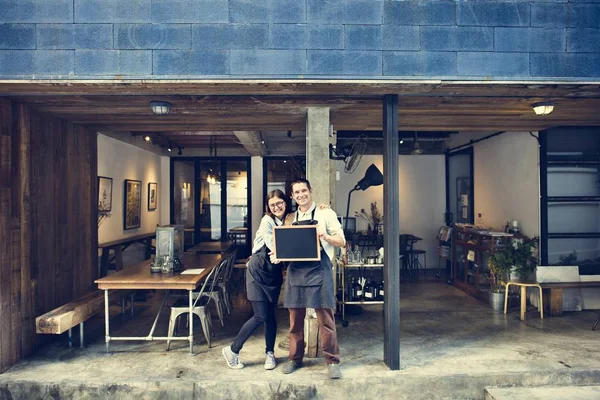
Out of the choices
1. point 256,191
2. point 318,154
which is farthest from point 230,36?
point 256,191

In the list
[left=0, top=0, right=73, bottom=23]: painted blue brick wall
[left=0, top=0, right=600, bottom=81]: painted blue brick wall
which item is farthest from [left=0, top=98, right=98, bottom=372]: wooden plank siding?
[left=0, top=0, right=600, bottom=81]: painted blue brick wall

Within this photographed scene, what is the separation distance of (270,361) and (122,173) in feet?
18.5

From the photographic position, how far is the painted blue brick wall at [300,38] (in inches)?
138

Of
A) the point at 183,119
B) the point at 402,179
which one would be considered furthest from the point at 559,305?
the point at 183,119

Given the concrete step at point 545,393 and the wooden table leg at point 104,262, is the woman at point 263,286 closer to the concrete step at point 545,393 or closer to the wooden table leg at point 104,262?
the concrete step at point 545,393

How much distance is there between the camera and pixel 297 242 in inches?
138

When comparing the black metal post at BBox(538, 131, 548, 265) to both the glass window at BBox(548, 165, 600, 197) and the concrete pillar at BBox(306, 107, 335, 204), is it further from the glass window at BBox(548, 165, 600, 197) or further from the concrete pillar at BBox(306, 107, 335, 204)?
the concrete pillar at BBox(306, 107, 335, 204)

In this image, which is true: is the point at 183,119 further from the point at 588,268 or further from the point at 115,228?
the point at 588,268

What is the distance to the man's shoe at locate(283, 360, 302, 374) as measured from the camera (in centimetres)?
387

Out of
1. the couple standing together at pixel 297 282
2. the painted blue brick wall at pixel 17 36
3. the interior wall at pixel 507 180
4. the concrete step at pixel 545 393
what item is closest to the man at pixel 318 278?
the couple standing together at pixel 297 282

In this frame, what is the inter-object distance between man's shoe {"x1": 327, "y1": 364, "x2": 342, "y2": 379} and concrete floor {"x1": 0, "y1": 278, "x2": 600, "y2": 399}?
0.05 m

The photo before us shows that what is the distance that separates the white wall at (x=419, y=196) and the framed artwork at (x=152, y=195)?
437 centimetres

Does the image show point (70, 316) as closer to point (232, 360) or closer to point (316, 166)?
point (232, 360)

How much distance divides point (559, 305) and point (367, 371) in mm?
3634
